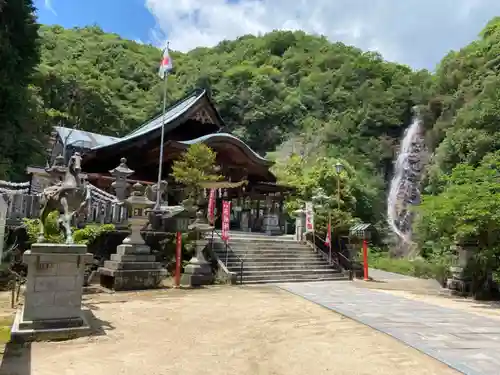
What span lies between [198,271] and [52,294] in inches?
262

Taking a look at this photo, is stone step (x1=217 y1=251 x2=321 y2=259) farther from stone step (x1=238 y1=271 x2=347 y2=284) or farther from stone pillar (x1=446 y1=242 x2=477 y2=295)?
stone pillar (x1=446 y1=242 x2=477 y2=295)

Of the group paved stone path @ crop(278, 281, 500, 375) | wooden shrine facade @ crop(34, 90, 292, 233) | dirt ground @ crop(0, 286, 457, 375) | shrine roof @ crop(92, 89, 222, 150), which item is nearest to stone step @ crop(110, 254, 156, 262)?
dirt ground @ crop(0, 286, 457, 375)

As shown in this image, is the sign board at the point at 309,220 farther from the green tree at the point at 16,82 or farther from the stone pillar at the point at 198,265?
the green tree at the point at 16,82

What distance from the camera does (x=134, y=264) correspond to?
11.0 meters

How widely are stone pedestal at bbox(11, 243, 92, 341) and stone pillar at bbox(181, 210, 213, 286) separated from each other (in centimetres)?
614

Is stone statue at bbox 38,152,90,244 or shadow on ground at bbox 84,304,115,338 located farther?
stone statue at bbox 38,152,90,244

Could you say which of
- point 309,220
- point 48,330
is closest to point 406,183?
point 309,220

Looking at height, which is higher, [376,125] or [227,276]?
[376,125]

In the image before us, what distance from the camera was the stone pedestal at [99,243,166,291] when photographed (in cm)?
1075

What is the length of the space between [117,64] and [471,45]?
40613mm

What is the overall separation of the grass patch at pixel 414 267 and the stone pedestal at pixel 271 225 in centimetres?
743

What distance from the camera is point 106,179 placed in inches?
719

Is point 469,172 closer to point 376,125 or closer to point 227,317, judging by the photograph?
point 227,317

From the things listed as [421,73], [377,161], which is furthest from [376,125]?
[421,73]
